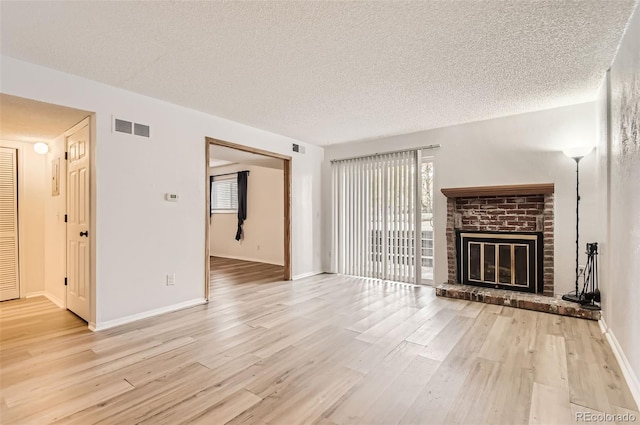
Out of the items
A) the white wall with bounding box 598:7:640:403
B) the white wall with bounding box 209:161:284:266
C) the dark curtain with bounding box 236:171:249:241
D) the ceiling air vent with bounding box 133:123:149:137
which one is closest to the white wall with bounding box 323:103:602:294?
the white wall with bounding box 598:7:640:403

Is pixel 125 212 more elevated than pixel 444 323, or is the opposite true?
pixel 125 212

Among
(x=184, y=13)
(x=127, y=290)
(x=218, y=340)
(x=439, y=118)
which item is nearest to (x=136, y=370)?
(x=218, y=340)

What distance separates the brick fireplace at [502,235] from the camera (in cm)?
412

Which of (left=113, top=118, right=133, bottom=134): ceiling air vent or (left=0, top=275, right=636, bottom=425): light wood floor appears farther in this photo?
(left=113, top=118, right=133, bottom=134): ceiling air vent

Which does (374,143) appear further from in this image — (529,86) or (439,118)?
(529,86)

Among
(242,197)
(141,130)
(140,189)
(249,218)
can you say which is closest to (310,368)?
(140,189)

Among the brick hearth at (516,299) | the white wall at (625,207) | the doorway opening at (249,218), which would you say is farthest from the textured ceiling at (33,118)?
the brick hearth at (516,299)

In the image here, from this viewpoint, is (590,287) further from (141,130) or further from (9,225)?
(9,225)

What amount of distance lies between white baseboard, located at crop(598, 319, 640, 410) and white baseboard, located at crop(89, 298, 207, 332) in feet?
13.6

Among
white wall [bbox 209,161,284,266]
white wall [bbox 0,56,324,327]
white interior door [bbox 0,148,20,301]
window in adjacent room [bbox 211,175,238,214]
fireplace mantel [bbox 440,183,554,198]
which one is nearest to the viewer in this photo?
white wall [bbox 0,56,324,327]

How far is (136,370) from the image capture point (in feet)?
7.75

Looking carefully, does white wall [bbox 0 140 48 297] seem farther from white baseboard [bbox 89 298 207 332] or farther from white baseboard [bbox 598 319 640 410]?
white baseboard [bbox 598 319 640 410]

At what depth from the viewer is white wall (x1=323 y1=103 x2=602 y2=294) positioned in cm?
389

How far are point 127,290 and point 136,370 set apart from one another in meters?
1.33
